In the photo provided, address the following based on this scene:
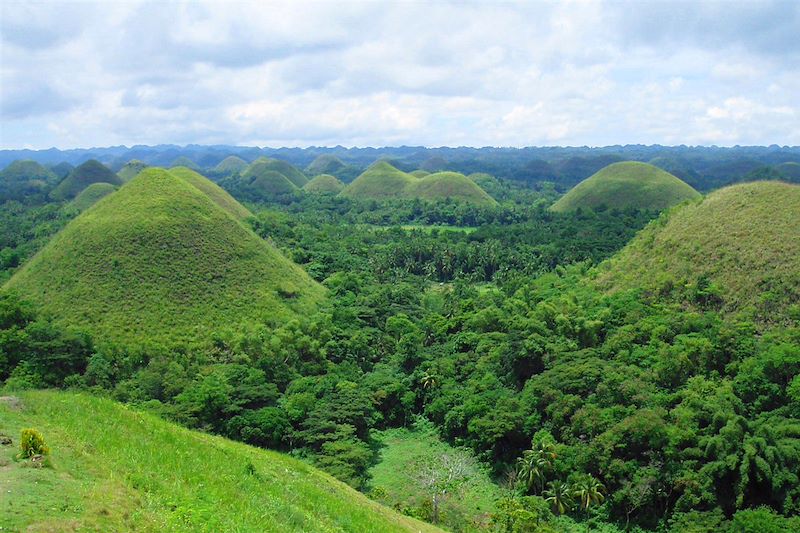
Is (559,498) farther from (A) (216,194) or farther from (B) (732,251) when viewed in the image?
(A) (216,194)

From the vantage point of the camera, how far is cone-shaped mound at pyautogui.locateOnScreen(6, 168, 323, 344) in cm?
3625

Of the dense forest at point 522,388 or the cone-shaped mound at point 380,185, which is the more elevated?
the cone-shaped mound at point 380,185

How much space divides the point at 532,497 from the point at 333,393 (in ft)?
38.9

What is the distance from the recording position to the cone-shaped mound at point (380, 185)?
411 feet

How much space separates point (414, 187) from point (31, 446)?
114m

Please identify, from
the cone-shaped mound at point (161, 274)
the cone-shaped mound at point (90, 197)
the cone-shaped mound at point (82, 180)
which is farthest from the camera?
the cone-shaped mound at point (82, 180)

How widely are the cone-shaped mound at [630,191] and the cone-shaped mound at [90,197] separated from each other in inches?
3085

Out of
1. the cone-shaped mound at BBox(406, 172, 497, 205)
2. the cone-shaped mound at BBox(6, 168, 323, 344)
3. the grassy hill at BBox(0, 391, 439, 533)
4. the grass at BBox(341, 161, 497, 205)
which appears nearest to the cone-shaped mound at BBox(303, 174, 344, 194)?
the grass at BBox(341, 161, 497, 205)

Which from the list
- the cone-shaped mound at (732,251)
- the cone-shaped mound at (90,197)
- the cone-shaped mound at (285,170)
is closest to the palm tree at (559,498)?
the cone-shaped mound at (732,251)

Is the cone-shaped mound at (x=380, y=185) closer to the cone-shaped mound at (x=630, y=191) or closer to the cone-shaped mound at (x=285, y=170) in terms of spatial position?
the cone-shaped mound at (x=285, y=170)

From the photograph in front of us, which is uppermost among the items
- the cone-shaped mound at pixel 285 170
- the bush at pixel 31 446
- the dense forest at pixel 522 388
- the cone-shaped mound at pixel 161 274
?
the cone-shaped mound at pixel 285 170

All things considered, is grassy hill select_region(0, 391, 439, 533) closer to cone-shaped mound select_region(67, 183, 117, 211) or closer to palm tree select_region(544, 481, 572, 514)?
palm tree select_region(544, 481, 572, 514)

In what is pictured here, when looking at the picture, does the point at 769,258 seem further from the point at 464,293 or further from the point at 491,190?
the point at 491,190

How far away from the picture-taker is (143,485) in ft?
35.8
